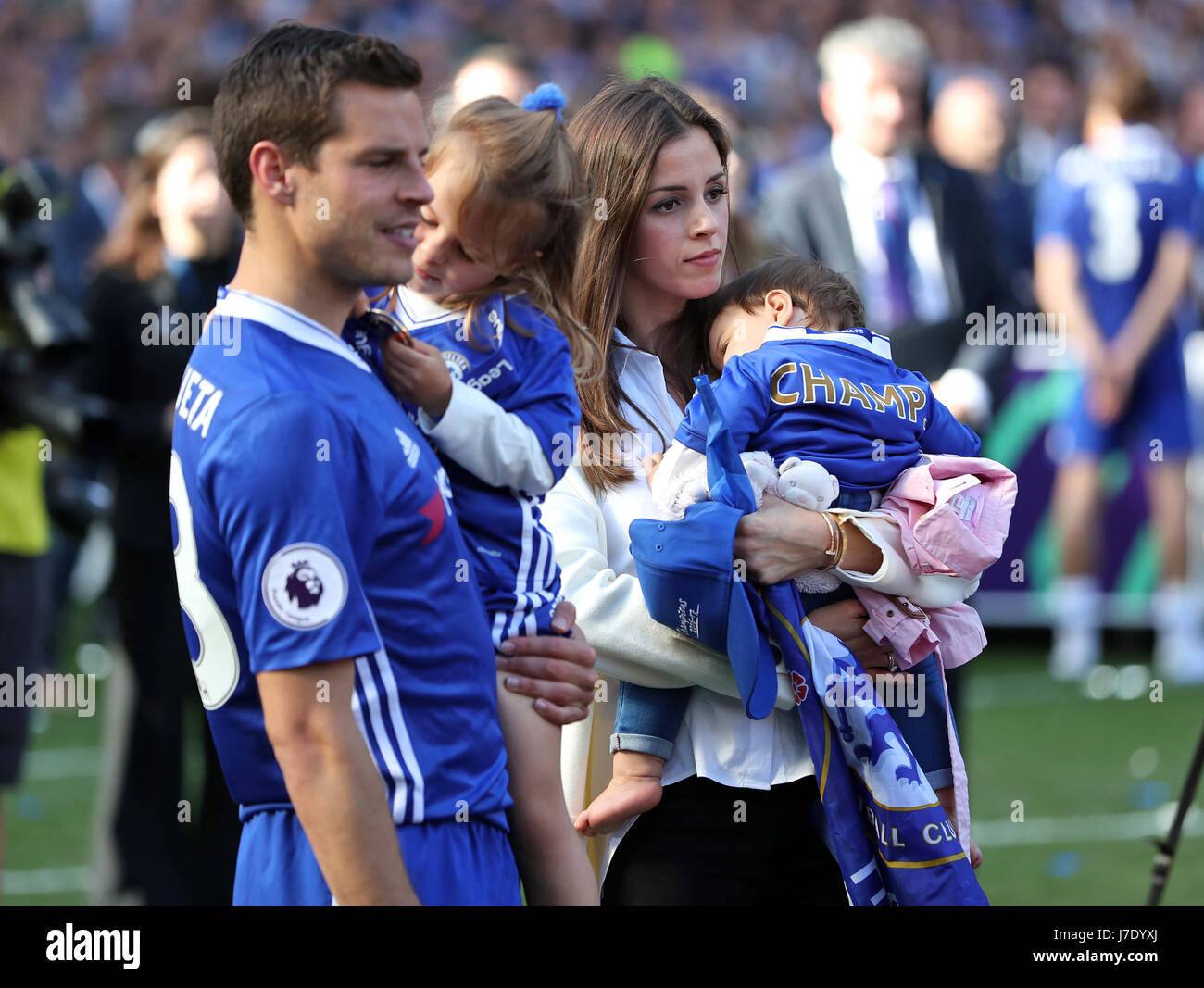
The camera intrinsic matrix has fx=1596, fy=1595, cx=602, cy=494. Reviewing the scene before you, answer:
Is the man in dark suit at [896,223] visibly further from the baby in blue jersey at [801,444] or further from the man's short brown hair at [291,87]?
the man's short brown hair at [291,87]

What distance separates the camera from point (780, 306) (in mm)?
2832

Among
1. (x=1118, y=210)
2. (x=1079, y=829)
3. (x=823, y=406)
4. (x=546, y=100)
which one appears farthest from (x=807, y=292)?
(x=1118, y=210)

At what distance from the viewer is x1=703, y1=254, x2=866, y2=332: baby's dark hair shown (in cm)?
286

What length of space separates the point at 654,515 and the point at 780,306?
44cm

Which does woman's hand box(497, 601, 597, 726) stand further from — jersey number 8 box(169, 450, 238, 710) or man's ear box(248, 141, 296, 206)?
man's ear box(248, 141, 296, 206)

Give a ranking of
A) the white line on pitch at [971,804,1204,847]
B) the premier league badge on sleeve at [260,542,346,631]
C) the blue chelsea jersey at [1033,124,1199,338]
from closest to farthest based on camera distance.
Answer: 1. the premier league badge on sleeve at [260,542,346,631]
2. the white line on pitch at [971,804,1204,847]
3. the blue chelsea jersey at [1033,124,1199,338]

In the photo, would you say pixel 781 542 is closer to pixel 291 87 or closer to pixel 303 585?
pixel 303 585

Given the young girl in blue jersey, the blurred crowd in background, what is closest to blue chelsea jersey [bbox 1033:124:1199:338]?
the blurred crowd in background

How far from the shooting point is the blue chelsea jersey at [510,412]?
8.13 feet

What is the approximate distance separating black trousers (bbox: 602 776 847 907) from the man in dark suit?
2410 millimetres

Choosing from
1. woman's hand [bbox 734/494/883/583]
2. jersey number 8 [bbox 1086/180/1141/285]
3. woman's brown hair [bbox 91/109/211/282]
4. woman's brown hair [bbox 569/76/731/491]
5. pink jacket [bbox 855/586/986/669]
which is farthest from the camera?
jersey number 8 [bbox 1086/180/1141/285]

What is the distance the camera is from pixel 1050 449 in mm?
9000

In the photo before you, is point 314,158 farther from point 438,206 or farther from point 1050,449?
point 1050,449

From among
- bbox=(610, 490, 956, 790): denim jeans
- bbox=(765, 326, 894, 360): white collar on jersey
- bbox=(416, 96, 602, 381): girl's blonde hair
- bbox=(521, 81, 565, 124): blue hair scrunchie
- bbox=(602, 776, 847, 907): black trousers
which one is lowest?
bbox=(602, 776, 847, 907): black trousers
